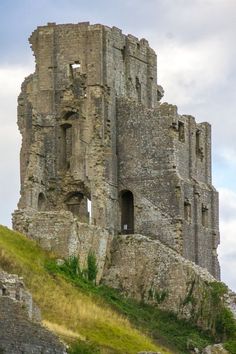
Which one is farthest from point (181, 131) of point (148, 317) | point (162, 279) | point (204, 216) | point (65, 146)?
point (148, 317)

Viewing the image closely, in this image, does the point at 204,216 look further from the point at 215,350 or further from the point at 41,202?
the point at 215,350

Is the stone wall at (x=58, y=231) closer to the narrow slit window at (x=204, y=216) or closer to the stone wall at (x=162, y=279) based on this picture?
the stone wall at (x=162, y=279)

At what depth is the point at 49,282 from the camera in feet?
204

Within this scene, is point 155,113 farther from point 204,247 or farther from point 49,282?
point 49,282

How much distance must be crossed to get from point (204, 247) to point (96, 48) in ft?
33.8

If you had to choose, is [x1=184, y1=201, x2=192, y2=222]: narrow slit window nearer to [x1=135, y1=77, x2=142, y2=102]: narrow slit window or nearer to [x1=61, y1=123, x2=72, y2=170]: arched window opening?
[x1=61, y1=123, x2=72, y2=170]: arched window opening

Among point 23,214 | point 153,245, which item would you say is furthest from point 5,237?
point 153,245

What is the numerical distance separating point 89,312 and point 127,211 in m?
14.9

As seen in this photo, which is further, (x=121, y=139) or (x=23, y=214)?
(x=121, y=139)

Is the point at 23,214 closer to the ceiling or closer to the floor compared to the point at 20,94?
closer to the floor

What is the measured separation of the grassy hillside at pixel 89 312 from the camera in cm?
5678

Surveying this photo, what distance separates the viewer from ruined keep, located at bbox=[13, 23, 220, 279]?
7275 centimetres

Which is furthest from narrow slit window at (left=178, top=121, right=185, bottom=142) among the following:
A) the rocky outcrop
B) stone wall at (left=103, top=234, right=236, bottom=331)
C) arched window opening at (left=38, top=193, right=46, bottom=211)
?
the rocky outcrop

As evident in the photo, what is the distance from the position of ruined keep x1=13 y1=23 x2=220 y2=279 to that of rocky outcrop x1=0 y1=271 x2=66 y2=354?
26.5 meters
